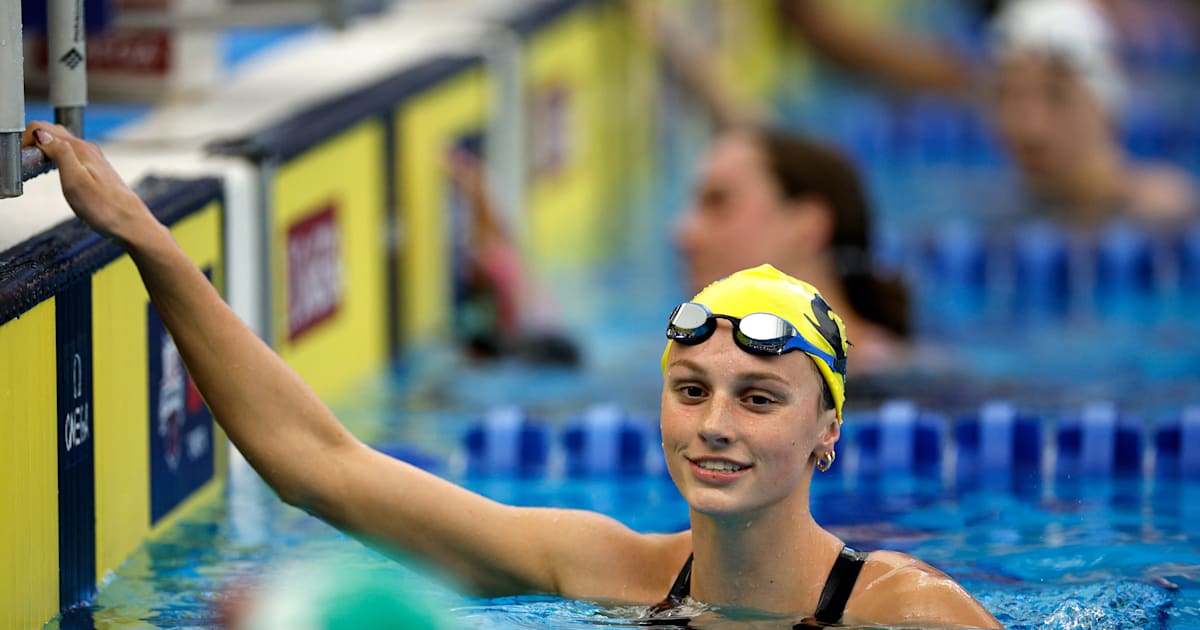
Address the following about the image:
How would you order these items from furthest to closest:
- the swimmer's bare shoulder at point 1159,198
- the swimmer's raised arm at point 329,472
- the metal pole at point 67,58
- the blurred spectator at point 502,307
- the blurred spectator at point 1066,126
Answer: the swimmer's bare shoulder at point 1159,198 < the blurred spectator at point 1066,126 < the blurred spectator at point 502,307 < the metal pole at point 67,58 < the swimmer's raised arm at point 329,472

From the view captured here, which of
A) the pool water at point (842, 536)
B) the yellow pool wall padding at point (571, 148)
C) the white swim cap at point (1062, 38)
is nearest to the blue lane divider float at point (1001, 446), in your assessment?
the pool water at point (842, 536)

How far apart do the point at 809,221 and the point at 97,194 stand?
10.9 feet

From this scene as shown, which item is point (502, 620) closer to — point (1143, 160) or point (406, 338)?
point (406, 338)

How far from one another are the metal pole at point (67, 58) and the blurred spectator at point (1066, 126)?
5475 millimetres

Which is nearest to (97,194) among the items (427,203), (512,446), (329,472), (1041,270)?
(329,472)

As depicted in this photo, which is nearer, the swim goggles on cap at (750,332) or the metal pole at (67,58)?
the swim goggles on cap at (750,332)

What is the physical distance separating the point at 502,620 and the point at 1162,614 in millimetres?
1157

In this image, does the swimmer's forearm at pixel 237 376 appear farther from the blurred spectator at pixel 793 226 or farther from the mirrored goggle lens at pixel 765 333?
the blurred spectator at pixel 793 226

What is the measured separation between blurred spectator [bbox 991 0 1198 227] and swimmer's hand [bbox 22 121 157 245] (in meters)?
5.89

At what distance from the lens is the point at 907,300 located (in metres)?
6.18

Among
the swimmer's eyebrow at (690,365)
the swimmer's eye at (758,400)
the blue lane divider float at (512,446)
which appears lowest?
the blue lane divider float at (512,446)

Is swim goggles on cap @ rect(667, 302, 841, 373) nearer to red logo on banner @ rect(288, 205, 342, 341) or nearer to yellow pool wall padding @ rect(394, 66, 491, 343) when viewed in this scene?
red logo on banner @ rect(288, 205, 342, 341)

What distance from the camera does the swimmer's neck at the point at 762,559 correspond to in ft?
9.38

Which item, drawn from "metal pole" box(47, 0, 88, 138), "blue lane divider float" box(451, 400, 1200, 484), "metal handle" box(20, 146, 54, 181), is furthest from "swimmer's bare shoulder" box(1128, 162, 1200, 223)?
"metal handle" box(20, 146, 54, 181)
